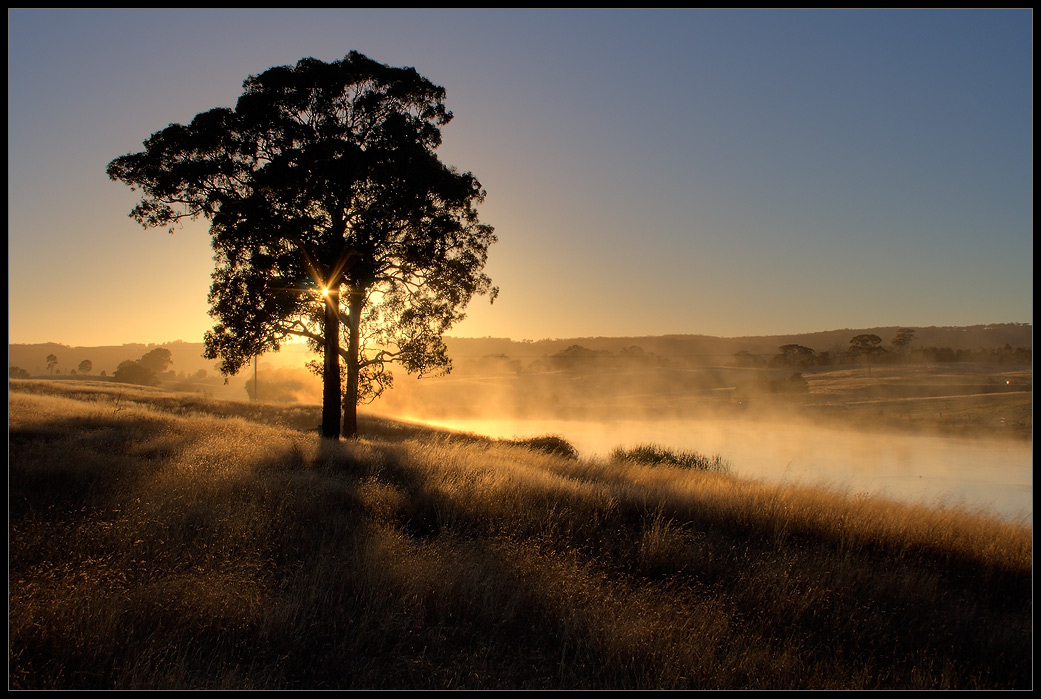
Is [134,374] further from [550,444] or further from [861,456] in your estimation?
[861,456]

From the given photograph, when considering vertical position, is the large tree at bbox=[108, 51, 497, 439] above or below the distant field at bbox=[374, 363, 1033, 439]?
above

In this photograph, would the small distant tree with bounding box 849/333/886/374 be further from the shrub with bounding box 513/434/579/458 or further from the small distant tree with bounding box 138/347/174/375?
the small distant tree with bounding box 138/347/174/375

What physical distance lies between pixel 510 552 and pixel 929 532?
691 cm

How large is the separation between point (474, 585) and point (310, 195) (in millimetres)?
14120

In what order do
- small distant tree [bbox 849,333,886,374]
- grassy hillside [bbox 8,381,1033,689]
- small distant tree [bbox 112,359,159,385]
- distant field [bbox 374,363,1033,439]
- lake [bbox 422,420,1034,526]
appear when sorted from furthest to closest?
1. small distant tree [bbox 849,333,886,374]
2. small distant tree [bbox 112,359,159,385]
3. distant field [bbox 374,363,1033,439]
4. lake [bbox 422,420,1034,526]
5. grassy hillside [bbox 8,381,1033,689]

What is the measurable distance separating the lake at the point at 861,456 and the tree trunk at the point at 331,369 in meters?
13.8

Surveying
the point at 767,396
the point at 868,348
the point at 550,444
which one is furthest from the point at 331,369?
the point at 868,348

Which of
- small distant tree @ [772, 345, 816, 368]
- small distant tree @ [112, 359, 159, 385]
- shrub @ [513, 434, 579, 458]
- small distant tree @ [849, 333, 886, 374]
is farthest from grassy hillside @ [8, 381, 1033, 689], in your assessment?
small distant tree @ [772, 345, 816, 368]

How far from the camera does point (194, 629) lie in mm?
4344

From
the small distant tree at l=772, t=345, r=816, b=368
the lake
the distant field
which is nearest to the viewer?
the lake

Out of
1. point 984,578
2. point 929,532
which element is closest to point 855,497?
point 929,532

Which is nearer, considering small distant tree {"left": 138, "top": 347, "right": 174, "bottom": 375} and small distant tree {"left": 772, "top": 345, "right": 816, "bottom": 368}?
small distant tree {"left": 138, "top": 347, "right": 174, "bottom": 375}

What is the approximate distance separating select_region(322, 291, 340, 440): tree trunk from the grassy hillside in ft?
27.1

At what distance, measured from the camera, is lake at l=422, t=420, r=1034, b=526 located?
79.8ft
